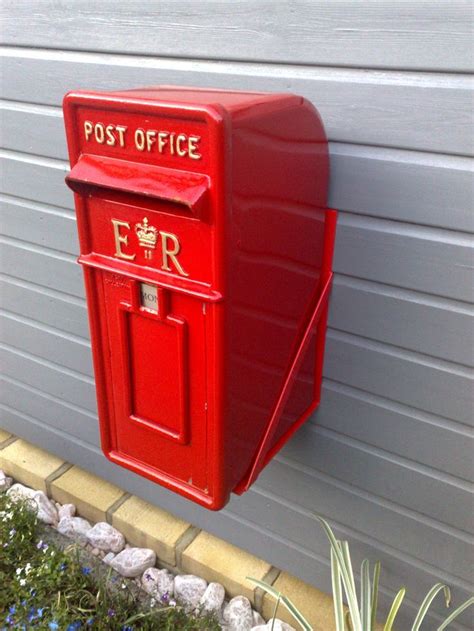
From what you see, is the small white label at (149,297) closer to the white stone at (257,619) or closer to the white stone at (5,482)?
the white stone at (257,619)

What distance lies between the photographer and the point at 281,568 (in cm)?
246

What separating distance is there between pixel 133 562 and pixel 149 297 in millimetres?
1551

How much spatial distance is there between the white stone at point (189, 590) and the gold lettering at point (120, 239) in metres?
1.59

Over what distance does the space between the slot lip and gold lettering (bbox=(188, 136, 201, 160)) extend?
37 mm

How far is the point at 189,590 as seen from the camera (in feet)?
8.12

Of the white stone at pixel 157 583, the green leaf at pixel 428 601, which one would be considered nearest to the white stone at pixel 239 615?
the white stone at pixel 157 583

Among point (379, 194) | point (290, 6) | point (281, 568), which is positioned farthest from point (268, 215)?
point (281, 568)

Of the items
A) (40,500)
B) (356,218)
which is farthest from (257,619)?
(356,218)

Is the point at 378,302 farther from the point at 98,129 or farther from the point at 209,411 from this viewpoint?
the point at 98,129

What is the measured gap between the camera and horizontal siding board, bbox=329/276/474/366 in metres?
1.71

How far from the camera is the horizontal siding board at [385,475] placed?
192 centimetres

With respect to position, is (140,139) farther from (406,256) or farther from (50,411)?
(50,411)

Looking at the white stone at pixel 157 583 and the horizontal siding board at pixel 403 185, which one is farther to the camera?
the white stone at pixel 157 583

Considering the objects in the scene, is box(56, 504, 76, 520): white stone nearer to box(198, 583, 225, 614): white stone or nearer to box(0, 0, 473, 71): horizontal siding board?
box(198, 583, 225, 614): white stone
